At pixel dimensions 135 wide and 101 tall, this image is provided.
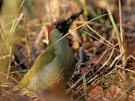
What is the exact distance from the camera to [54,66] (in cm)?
393

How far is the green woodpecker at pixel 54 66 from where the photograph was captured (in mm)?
3936

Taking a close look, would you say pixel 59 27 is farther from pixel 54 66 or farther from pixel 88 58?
pixel 88 58

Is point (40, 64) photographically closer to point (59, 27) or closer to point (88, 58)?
point (59, 27)

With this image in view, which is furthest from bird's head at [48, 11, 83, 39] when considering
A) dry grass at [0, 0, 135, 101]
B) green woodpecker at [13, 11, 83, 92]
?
dry grass at [0, 0, 135, 101]

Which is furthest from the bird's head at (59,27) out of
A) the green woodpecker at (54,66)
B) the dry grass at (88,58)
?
the dry grass at (88,58)

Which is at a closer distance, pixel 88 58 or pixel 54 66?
pixel 54 66

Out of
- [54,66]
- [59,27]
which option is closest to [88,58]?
[59,27]

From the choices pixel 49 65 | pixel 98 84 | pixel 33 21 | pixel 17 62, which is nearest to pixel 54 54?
pixel 49 65

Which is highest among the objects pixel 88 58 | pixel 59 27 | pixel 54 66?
pixel 59 27

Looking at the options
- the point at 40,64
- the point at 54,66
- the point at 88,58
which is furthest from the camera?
the point at 88,58

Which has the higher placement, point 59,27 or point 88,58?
point 59,27

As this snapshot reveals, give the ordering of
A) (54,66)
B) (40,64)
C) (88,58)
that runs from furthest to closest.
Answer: (88,58) → (40,64) → (54,66)

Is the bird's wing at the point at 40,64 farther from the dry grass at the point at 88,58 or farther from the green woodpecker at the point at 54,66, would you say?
the dry grass at the point at 88,58

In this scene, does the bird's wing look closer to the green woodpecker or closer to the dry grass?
the green woodpecker
